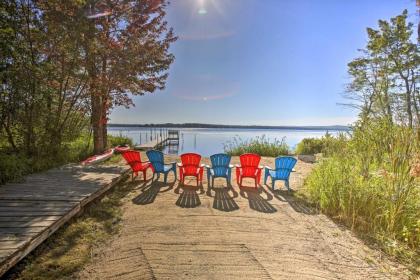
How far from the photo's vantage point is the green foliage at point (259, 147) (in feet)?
38.2

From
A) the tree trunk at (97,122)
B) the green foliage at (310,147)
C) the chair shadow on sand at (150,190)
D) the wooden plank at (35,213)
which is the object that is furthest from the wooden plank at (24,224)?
the green foliage at (310,147)

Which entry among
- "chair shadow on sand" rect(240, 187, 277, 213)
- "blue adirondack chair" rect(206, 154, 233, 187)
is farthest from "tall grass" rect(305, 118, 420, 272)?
"blue adirondack chair" rect(206, 154, 233, 187)

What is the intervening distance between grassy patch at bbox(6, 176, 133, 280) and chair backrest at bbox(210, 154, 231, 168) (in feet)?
7.07

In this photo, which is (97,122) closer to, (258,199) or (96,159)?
(96,159)

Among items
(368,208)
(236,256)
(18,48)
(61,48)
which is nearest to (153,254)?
(236,256)

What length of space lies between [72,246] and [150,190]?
2397 millimetres

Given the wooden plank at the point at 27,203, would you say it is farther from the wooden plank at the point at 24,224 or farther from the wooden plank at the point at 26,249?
the wooden plank at the point at 24,224

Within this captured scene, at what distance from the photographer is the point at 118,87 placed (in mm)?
9164

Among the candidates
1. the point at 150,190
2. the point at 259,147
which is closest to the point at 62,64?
the point at 150,190

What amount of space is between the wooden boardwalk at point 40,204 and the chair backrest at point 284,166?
10.8 ft

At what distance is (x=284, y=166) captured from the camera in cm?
547

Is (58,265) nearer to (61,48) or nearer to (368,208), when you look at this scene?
(368,208)

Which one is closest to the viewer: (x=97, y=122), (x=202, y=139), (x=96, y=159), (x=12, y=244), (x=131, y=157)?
(x=12, y=244)

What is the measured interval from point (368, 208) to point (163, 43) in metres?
8.93
